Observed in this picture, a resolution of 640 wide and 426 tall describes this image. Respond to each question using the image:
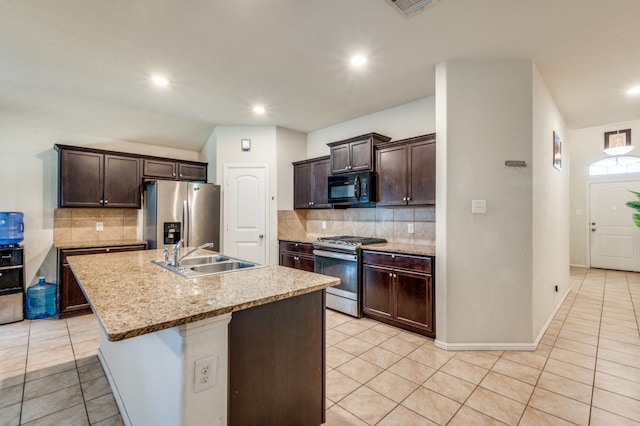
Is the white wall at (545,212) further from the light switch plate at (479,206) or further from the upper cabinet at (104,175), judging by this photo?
the upper cabinet at (104,175)

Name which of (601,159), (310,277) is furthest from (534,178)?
(601,159)

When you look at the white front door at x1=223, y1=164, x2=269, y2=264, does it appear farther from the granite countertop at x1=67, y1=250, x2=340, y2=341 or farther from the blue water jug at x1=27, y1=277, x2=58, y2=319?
the granite countertop at x1=67, y1=250, x2=340, y2=341

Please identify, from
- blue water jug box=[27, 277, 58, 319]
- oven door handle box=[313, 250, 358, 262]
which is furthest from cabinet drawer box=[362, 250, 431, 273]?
blue water jug box=[27, 277, 58, 319]

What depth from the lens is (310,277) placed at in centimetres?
183

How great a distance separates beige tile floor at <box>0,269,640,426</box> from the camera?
1.95 metres

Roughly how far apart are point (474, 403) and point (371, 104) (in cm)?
334

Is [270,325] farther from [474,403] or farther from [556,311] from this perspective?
[556,311]

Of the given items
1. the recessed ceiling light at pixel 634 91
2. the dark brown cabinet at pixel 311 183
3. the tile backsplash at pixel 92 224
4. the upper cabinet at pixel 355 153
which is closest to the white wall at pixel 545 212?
the recessed ceiling light at pixel 634 91

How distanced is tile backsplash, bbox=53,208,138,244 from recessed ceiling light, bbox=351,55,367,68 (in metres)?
3.93

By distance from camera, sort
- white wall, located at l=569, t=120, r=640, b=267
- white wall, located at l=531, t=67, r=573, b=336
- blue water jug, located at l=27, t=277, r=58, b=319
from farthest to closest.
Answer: white wall, located at l=569, t=120, r=640, b=267 → blue water jug, located at l=27, t=277, r=58, b=319 → white wall, located at l=531, t=67, r=573, b=336

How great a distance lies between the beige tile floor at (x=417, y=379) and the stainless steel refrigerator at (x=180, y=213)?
139 cm

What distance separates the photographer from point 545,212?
128 inches

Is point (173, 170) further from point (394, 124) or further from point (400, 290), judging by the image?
point (400, 290)

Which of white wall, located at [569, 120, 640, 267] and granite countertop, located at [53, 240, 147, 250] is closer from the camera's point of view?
granite countertop, located at [53, 240, 147, 250]
